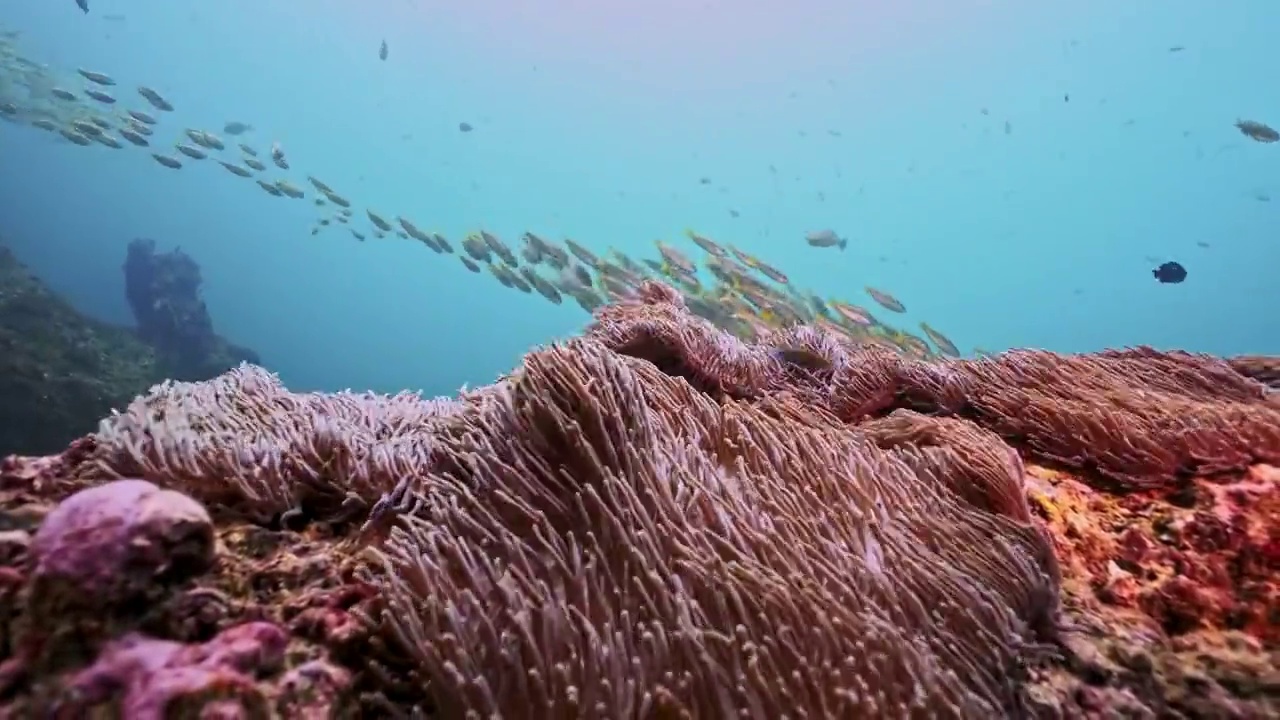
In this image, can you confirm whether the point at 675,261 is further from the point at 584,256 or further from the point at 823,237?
the point at 823,237

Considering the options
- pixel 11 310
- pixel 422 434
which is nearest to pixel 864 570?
pixel 422 434

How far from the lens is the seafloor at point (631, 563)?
138 cm

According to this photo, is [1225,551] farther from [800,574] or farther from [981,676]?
[800,574]

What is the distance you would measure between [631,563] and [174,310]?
28.9m

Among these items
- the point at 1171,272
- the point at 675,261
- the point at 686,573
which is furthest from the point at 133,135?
the point at 1171,272

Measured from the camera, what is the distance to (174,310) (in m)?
25.1

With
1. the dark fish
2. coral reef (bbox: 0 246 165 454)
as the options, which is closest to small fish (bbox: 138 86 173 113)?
coral reef (bbox: 0 246 165 454)

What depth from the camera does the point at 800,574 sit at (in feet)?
5.12

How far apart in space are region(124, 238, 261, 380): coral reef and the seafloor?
25.4 m

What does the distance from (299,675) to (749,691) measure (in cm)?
92

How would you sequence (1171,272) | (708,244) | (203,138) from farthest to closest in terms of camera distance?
1. (203,138)
2. (708,244)
3. (1171,272)

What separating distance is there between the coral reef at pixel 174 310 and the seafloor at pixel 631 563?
2539 centimetres

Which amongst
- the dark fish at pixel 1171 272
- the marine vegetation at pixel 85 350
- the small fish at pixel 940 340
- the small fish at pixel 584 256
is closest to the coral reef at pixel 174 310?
the marine vegetation at pixel 85 350

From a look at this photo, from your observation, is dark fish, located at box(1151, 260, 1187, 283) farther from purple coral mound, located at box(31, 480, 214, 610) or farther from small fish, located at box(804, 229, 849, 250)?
purple coral mound, located at box(31, 480, 214, 610)
